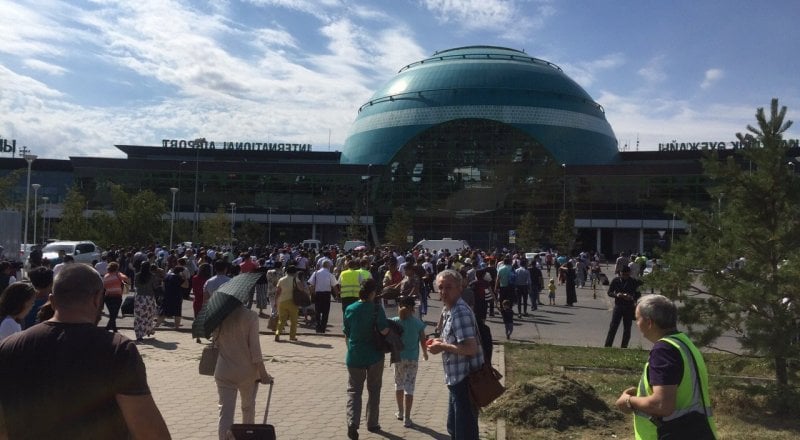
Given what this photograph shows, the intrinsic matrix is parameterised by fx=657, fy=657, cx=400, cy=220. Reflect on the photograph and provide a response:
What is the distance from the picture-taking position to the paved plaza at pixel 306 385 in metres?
7.47

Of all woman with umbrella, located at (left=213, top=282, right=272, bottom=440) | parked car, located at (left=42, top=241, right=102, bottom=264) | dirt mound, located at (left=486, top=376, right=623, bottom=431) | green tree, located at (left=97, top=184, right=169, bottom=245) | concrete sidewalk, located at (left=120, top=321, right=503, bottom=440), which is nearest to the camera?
woman with umbrella, located at (left=213, top=282, right=272, bottom=440)

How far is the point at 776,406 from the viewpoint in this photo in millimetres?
8227

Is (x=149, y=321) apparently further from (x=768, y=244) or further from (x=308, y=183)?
(x=308, y=183)

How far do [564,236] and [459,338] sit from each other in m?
62.2

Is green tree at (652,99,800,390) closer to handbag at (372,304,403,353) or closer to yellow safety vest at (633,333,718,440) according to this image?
handbag at (372,304,403,353)

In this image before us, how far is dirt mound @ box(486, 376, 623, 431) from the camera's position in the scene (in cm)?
773

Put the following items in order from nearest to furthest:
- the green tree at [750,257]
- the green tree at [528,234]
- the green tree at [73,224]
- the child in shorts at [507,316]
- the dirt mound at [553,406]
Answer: the dirt mound at [553,406]
the green tree at [750,257]
the child in shorts at [507,316]
the green tree at [73,224]
the green tree at [528,234]

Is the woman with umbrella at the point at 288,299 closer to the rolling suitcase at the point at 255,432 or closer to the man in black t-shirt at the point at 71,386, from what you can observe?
the rolling suitcase at the point at 255,432

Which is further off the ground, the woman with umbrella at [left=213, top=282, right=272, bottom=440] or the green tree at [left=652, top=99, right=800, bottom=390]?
the green tree at [left=652, top=99, right=800, bottom=390]

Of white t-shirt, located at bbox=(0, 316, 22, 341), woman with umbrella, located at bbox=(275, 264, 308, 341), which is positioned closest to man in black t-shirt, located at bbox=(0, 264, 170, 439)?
white t-shirt, located at bbox=(0, 316, 22, 341)

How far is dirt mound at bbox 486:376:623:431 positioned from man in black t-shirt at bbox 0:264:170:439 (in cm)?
573

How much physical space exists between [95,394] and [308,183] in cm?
7869

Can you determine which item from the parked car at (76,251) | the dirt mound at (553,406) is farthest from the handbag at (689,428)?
the parked car at (76,251)

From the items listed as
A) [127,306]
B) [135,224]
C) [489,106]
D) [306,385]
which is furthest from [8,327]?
[489,106]
